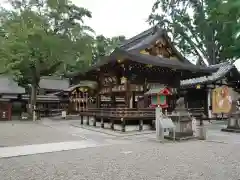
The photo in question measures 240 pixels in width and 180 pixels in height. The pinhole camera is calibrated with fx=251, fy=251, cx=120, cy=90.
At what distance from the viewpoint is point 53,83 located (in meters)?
41.8

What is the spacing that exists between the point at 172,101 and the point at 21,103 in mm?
21021

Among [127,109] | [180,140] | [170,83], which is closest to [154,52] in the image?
[170,83]

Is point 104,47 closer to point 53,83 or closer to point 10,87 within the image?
point 53,83

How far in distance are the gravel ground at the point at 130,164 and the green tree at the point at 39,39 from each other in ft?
60.7

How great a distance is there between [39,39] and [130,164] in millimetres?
21560

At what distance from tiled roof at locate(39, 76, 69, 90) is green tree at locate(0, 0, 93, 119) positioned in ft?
31.8

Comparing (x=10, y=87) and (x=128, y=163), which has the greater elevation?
(x=10, y=87)

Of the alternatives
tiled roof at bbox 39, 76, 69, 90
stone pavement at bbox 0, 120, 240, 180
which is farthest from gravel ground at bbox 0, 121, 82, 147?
tiled roof at bbox 39, 76, 69, 90

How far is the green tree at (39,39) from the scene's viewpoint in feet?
82.1

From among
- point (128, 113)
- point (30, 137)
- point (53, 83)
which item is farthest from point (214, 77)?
point (53, 83)

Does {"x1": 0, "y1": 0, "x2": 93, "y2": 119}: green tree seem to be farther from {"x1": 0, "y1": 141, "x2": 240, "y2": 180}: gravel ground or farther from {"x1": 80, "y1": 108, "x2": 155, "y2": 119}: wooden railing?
Answer: {"x1": 0, "y1": 141, "x2": 240, "y2": 180}: gravel ground

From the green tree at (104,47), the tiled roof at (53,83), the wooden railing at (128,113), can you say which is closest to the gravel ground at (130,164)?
the wooden railing at (128,113)

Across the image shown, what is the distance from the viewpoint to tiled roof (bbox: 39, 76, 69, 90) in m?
40.0

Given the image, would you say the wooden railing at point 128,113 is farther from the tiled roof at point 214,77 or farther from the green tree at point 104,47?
the green tree at point 104,47
